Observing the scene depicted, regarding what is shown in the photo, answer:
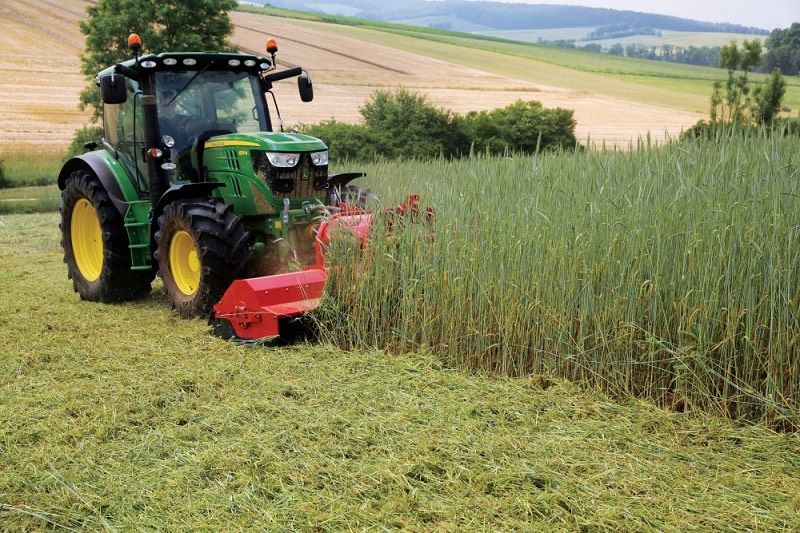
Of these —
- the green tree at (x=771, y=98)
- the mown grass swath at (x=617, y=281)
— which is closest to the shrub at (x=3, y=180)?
the mown grass swath at (x=617, y=281)

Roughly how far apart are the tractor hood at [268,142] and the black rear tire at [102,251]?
46.4 inches

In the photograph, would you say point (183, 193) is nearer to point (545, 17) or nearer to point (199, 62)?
point (199, 62)

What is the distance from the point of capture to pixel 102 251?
295 inches

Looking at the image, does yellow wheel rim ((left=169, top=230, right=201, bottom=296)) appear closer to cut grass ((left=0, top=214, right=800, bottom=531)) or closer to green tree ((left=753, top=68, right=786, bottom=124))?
cut grass ((left=0, top=214, right=800, bottom=531))

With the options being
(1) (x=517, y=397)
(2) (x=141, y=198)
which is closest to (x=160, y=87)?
(2) (x=141, y=198)

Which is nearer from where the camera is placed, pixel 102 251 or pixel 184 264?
pixel 184 264

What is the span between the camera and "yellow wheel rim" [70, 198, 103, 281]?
25.4ft

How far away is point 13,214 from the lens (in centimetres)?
1517

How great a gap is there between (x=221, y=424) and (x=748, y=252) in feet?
8.52

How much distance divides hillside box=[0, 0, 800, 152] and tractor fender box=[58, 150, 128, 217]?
1093 cm

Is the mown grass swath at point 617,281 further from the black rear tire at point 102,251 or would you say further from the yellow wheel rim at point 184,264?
the black rear tire at point 102,251

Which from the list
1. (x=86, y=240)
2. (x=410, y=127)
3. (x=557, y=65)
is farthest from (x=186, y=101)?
(x=557, y=65)

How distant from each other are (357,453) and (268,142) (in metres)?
3.40

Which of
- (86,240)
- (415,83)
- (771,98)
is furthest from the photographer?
(415,83)
